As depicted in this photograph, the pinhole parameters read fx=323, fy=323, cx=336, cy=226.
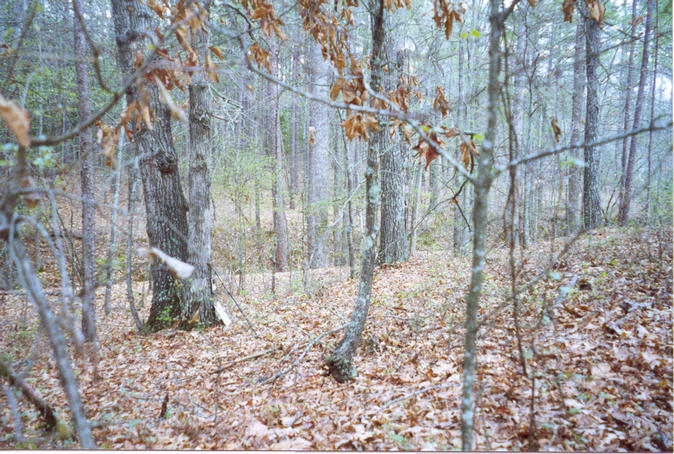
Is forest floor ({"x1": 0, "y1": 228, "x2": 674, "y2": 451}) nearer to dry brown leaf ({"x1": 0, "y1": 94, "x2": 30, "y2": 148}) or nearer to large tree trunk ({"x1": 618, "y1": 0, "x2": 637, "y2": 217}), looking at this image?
large tree trunk ({"x1": 618, "y1": 0, "x2": 637, "y2": 217})

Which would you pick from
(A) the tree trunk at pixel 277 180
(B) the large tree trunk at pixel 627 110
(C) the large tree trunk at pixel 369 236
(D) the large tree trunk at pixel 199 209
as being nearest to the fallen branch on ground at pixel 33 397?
(C) the large tree trunk at pixel 369 236

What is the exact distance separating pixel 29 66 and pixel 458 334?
189 inches

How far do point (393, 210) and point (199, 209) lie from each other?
3.87 meters

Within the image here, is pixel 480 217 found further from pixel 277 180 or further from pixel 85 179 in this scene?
pixel 277 180

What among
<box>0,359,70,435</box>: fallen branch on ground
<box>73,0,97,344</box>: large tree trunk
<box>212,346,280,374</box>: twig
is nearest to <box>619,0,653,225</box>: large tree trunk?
<box>212,346,280,374</box>: twig

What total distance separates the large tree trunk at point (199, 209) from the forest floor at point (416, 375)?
0.44 metres

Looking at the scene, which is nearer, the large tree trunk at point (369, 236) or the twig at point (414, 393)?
the twig at point (414, 393)

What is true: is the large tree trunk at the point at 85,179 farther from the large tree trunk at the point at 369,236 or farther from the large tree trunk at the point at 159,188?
the large tree trunk at the point at 369,236

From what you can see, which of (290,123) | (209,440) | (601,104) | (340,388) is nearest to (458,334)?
(340,388)

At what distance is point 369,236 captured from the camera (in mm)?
2822

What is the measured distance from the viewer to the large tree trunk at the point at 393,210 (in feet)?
22.2

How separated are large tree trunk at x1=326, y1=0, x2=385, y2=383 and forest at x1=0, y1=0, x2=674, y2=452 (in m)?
0.02

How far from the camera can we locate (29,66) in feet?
9.73

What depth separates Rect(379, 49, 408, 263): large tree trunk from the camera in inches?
267
